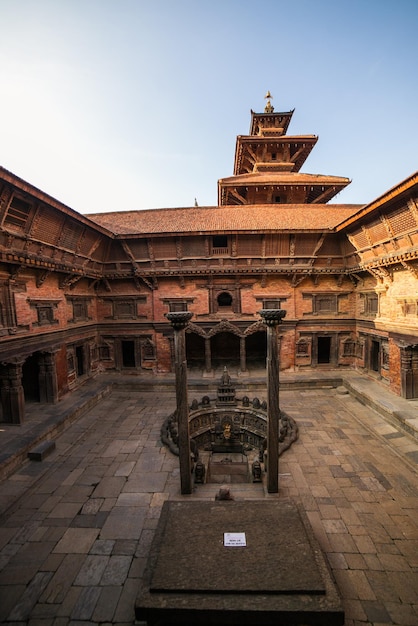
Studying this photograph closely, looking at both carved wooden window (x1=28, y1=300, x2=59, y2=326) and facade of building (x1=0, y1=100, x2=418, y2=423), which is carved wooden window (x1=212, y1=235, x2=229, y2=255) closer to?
facade of building (x1=0, y1=100, x2=418, y2=423)

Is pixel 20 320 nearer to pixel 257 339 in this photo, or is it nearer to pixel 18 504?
pixel 18 504

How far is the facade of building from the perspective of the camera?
1049cm

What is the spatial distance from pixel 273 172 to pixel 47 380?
19133 millimetres

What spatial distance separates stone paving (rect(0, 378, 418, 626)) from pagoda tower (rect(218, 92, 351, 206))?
14232 mm

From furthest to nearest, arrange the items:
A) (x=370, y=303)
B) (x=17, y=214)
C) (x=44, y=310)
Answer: (x=370, y=303) < (x=44, y=310) < (x=17, y=214)

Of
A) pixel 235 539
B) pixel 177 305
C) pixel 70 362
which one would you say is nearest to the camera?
pixel 235 539

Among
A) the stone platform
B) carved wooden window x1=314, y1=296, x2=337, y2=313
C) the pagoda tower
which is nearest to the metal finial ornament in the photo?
the pagoda tower

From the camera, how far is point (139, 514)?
5.60 meters

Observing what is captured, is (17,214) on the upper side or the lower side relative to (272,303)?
upper

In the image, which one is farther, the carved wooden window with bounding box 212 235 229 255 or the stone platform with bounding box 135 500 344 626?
the carved wooden window with bounding box 212 235 229 255

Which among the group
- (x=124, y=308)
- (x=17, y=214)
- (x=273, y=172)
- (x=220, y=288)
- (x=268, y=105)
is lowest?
(x=124, y=308)

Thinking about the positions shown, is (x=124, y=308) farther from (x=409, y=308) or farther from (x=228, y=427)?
(x=409, y=308)

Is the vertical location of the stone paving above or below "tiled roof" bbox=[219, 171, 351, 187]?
below

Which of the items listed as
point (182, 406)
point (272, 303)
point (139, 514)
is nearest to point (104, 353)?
point (272, 303)
